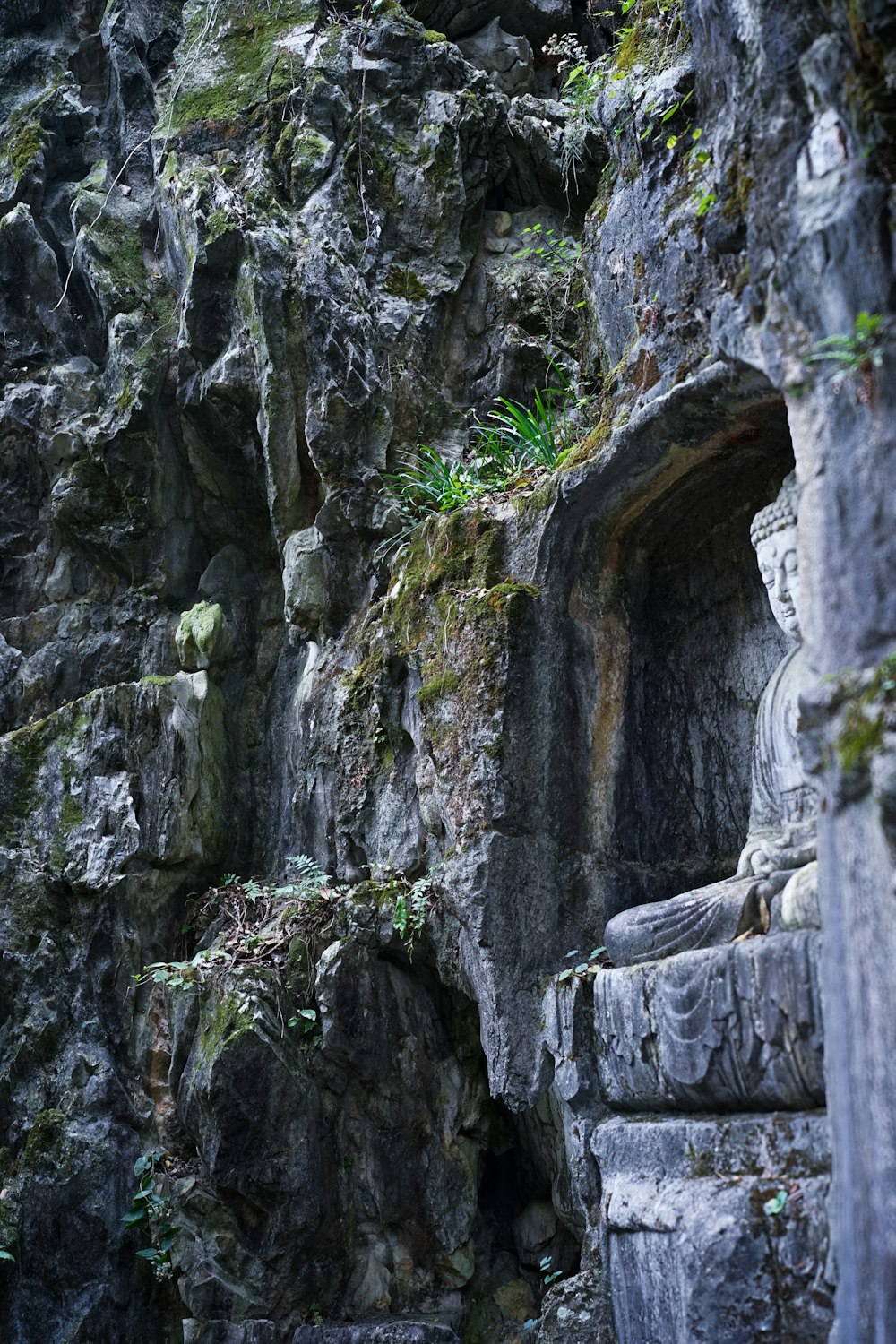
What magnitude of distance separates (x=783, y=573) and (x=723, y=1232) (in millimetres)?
2627

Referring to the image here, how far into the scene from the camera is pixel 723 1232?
4.45 metres

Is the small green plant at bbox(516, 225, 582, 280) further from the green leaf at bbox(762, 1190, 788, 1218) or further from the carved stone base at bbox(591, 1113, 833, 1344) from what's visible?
the green leaf at bbox(762, 1190, 788, 1218)

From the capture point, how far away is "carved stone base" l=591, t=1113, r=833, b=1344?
4.26 metres

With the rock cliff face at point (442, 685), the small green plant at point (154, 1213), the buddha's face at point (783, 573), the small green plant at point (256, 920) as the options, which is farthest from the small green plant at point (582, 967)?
the small green plant at point (154, 1213)

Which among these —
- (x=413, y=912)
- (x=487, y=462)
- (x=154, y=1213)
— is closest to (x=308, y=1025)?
(x=413, y=912)

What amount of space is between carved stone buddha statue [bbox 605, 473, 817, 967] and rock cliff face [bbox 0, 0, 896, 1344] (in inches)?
10.0

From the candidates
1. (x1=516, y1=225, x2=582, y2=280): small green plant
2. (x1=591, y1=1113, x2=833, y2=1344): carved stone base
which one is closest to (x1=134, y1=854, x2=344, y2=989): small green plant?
(x1=591, y1=1113, x2=833, y2=1344): carved stone base

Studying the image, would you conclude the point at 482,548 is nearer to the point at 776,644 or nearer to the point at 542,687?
the point at 542,687

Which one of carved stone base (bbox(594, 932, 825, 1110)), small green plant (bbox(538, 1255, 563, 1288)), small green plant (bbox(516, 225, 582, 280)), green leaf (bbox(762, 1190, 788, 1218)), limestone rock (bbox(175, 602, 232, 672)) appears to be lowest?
small green plant (bbox(538, 1255, 563, 1288))

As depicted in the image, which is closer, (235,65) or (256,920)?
(256,920)

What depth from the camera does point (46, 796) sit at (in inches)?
311

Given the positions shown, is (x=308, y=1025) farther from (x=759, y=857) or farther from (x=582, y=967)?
(x=759, y=857)

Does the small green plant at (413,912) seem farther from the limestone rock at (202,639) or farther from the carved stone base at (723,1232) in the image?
the limestone rock at (202,639)

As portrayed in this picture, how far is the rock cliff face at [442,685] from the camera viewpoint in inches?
171
